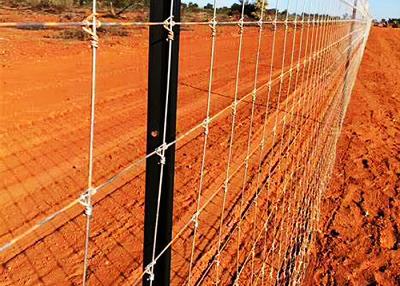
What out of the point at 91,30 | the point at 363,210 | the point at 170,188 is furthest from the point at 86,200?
the point at 363,210

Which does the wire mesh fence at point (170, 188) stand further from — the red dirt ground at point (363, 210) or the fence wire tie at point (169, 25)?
the red dirt ground at point (363, 210)

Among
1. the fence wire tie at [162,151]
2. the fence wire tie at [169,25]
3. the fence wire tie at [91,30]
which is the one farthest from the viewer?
the fence wire tie at [162,151]

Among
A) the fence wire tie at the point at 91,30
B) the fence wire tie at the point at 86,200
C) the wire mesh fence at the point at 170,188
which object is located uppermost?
the fence wire tie at the point at 91,30

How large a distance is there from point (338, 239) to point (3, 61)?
866cm

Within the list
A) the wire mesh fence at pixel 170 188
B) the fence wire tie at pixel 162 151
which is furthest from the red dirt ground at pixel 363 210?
the fence wire tie at pixel 162 151

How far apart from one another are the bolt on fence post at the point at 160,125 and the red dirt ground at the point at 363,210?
2813 millimetres

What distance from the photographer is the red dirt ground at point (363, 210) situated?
433 centimetres

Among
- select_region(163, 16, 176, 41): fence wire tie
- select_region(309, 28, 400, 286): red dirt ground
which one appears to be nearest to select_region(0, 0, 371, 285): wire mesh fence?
select_region(163, 16, 176, 41): fence wire tie

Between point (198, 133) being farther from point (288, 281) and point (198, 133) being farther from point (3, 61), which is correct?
point (3, 61)

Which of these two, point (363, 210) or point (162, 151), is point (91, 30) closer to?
point (162, 151)

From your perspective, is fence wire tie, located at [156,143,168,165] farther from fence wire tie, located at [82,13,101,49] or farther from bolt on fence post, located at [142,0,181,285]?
fence wire tie, located at [82,13,101,49]

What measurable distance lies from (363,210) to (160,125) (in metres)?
4.55

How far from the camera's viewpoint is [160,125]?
151 centimetres

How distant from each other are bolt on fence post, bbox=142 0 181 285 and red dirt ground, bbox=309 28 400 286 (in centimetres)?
281
